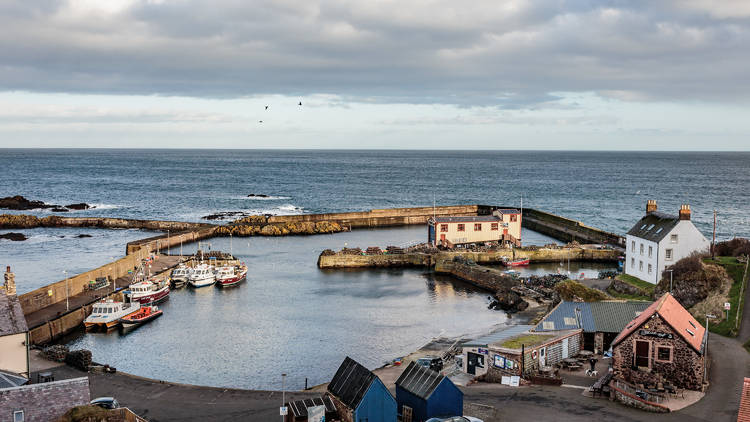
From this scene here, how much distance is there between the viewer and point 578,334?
125 ft

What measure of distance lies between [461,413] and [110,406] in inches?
625

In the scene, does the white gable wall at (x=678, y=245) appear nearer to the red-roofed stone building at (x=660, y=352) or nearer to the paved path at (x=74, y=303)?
the red-roofed stone building at (x=660, y=352)

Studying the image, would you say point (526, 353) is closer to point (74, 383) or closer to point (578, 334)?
point (578, 334)

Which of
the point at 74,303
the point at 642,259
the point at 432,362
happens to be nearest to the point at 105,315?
the point at 74,303

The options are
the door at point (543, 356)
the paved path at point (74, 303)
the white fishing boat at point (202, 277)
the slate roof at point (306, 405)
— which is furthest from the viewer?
the white fishing boat at point (202, 277)

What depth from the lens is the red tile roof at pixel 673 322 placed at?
31.0 metres

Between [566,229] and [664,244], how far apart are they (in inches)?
1746

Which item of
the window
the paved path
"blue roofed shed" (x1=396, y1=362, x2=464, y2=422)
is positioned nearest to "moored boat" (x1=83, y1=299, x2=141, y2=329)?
the paved path

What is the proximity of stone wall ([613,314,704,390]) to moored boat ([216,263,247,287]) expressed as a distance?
4306 centimetres

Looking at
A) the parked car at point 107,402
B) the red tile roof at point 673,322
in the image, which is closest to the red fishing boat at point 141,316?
the parked car at point 107,402

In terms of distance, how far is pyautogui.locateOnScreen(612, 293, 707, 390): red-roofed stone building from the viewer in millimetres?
30547

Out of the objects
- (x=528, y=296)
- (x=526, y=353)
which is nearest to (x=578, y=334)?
(x=526, y=353)

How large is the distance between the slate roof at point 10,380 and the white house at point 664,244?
44044 millimetres

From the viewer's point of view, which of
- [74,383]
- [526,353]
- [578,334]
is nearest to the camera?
[74,383]
